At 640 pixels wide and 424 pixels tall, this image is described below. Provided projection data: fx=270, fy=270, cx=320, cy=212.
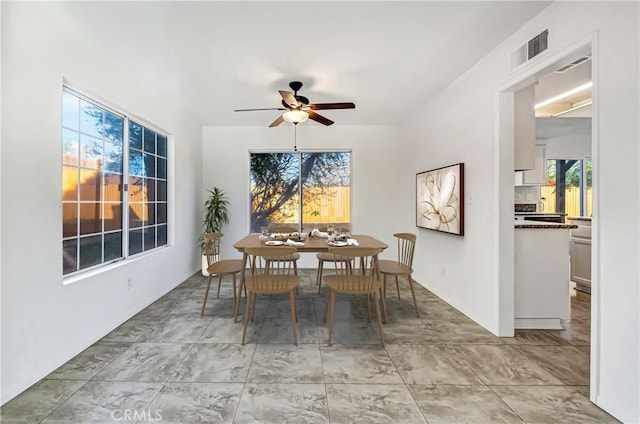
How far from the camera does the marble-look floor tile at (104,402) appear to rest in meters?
1.56

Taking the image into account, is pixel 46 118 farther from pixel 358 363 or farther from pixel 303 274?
pixel 303 274

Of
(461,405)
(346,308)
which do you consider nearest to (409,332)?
(346,308)

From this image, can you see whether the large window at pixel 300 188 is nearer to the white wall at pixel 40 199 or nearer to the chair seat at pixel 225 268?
the chair seat at pixel 225 268

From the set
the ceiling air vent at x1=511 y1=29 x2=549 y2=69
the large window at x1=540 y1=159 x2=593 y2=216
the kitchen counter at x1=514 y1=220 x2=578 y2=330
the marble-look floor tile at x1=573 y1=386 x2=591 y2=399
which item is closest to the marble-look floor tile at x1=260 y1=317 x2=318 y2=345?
the marble-look floor tile at x1=573 y1=386 x2=591 y2=399

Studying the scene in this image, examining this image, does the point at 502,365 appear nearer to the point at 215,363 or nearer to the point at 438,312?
the point at 438,312

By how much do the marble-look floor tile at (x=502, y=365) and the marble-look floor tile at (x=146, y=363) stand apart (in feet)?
7.56

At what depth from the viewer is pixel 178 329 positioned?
8.71ft

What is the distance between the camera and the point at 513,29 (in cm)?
227

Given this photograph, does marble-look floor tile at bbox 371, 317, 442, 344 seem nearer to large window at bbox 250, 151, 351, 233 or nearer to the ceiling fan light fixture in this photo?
the ceiling fan light fixture

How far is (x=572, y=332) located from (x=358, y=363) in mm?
2203

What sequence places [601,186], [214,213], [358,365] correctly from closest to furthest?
[601,186], [358,365], [214,213]

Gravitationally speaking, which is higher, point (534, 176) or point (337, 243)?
point (534, 176)

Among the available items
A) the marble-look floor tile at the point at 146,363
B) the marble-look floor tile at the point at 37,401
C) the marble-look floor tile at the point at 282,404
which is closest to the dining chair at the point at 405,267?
the marble-look floor tile at the point at 282,404

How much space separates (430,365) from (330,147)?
3959 millimetres
